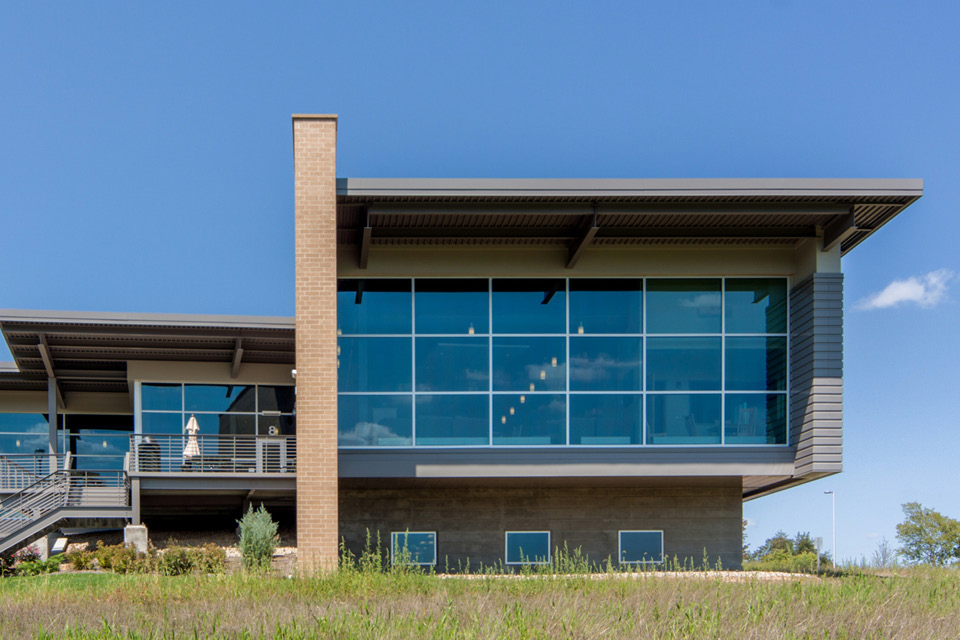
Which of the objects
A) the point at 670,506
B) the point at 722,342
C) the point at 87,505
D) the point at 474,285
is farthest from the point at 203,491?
the point at 722,342

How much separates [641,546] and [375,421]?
6.80m

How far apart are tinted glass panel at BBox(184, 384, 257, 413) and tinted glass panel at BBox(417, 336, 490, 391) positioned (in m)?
7.42

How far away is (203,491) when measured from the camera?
968 inches

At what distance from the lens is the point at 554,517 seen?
23125 millimetres

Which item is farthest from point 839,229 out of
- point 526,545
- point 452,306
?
point 526,545

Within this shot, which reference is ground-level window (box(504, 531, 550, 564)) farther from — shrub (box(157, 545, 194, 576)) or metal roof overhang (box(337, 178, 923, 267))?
shrub (box(157, 545, 194, 576))

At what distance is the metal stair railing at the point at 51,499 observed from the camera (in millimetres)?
22688

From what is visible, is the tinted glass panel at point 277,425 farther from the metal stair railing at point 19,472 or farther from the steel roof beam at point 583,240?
the steel roof beam at point 583,240

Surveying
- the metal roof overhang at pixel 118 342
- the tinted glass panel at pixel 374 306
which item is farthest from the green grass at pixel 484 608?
the metal roof overhang at pixel 118 342

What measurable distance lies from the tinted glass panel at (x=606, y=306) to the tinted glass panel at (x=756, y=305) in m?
1.98

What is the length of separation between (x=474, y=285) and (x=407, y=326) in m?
1.72

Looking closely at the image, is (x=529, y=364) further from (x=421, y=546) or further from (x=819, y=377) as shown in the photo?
(x=819, y=377)

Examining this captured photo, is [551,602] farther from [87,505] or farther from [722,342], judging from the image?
[87,505]

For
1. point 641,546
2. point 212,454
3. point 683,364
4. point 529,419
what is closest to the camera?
point 529,419
